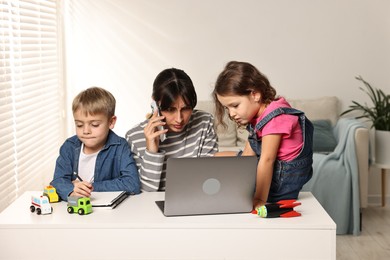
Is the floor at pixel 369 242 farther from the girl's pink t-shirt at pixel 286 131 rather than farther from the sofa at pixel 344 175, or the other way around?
the girl's pink t-shirt at pixel 286 131

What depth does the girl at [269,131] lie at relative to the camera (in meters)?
2.15

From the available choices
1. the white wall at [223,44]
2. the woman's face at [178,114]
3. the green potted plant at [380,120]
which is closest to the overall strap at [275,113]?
the woman's face at [178,114]

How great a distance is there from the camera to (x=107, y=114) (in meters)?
2.38

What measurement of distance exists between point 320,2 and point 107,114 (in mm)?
3083

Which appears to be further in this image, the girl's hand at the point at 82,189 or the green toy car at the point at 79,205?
the girl's hand at the point at 82,189

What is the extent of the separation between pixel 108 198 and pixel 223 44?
309cm

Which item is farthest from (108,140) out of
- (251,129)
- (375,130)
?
(375,130)

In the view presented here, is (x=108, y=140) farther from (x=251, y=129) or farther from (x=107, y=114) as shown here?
(x=251, y=129)

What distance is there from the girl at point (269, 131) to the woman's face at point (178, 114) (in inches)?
6.1

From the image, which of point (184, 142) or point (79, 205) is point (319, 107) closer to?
point (184, 142)

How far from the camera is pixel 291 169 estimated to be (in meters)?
2.20

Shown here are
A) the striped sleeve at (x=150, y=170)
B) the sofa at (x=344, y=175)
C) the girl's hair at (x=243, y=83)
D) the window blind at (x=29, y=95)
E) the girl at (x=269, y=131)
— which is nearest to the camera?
the girl at (x=269, y=131)

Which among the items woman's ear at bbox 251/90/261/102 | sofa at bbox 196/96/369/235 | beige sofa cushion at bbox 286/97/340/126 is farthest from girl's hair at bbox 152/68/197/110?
beige sofa cushion at bbox 286/97/340/126

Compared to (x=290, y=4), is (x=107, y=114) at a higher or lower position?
lower
